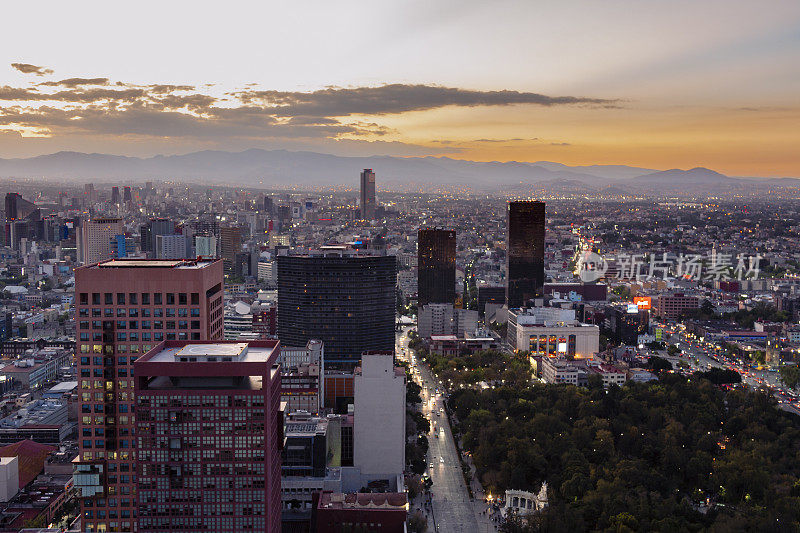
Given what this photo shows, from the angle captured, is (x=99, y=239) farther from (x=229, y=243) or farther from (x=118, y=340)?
(x=118, y=340)

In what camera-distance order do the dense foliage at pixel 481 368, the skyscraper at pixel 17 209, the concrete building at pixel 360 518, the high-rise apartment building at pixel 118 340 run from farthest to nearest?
1. the skyscraper at pixel 17 209
2. the dense foliage at pixel 481 368
3. the concrete building at pixel 360 518
4. the high-rise apartment building at pixel 118 340

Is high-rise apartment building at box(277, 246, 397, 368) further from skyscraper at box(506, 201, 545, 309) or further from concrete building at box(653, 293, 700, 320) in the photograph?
concrete building at box(653, 293, 700, 320)

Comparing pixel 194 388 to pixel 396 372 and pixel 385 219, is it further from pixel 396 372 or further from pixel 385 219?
pixel 385 219

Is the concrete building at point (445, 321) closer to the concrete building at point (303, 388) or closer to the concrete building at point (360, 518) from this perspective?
the concrete building at point (303, 388)

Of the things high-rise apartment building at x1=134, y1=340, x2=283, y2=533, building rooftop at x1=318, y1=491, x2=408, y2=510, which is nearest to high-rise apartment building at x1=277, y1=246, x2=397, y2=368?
building rooftop at x1=318, y1=491, x2=408, y2=510

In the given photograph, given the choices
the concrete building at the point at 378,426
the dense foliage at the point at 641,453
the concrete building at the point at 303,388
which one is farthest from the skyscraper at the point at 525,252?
the concrete building at the point at 378,426

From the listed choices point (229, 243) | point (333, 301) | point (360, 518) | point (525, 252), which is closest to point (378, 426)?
point (360, 518)
